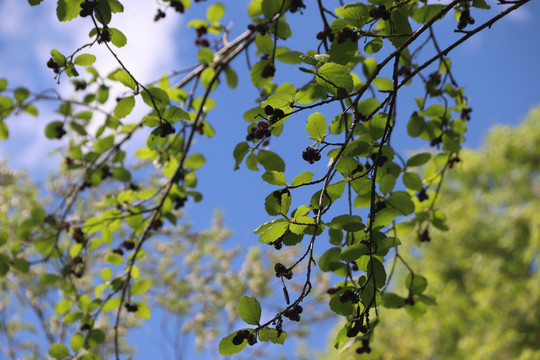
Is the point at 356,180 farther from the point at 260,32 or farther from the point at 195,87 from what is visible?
the point at 195,87

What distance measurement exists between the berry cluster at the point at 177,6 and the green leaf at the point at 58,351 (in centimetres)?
104

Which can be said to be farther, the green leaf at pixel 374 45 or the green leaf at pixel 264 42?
the green leaf at pixel 264 42

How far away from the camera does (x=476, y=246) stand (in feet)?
29.5

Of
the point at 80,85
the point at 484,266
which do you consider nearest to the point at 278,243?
the point at 80,85

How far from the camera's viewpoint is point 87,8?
84 centimetres

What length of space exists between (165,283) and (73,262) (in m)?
5.34

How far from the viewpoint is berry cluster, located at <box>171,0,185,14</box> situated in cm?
139

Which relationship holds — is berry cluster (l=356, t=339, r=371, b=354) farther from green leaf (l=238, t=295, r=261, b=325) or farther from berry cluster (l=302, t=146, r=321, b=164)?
berry cluster (l=302, t=146, r=321, b=164)

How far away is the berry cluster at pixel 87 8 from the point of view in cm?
84

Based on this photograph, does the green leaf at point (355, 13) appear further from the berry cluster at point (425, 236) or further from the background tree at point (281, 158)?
the berry cluster at point (425, 236)

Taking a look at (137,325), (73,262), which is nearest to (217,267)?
(137,325)

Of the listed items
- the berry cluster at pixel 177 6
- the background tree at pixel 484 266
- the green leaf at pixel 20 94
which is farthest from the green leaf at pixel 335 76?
the background tree at pixel 484 266

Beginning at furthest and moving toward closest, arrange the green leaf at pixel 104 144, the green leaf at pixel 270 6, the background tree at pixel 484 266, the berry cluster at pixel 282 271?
1. the background tree at pixel 484 266
2. the green leaf at pixel 104 144
3. the green leaf at pixel 270 6
4. the berry cluster at pixel 282 271

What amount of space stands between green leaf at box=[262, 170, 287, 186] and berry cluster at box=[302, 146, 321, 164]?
51 millimetres
